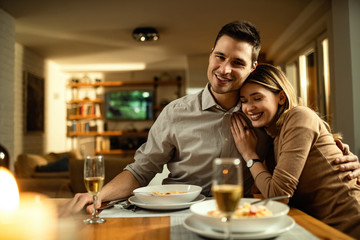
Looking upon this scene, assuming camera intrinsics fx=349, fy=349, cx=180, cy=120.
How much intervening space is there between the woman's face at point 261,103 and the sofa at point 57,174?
42.2 inches

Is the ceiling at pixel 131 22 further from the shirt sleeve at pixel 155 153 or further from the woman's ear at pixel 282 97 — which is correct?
the woman's ear at pixel 282 97

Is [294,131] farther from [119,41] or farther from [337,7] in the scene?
[119,41]

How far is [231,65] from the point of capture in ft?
5.45

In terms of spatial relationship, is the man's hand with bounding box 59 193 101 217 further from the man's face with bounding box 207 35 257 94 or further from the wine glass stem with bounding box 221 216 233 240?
the man's face with bounding box 207 35 257 94

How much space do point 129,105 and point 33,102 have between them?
2469 mm

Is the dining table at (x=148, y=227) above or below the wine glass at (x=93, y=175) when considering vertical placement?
below

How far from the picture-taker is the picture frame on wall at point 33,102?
20.1 ft

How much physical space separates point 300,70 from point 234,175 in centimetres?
534

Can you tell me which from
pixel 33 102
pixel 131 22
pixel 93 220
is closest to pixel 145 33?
pixel 131 22

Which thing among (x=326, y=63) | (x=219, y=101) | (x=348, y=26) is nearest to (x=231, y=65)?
(x=219, y=101)

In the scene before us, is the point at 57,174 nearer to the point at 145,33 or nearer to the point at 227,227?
the point at 145,33

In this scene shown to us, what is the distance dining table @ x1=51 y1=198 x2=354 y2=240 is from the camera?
2.88 feet

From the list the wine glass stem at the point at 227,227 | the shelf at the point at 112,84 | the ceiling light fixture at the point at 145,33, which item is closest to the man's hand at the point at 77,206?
the wine glass stem at the point at 227,227

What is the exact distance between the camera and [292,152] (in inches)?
49.4
